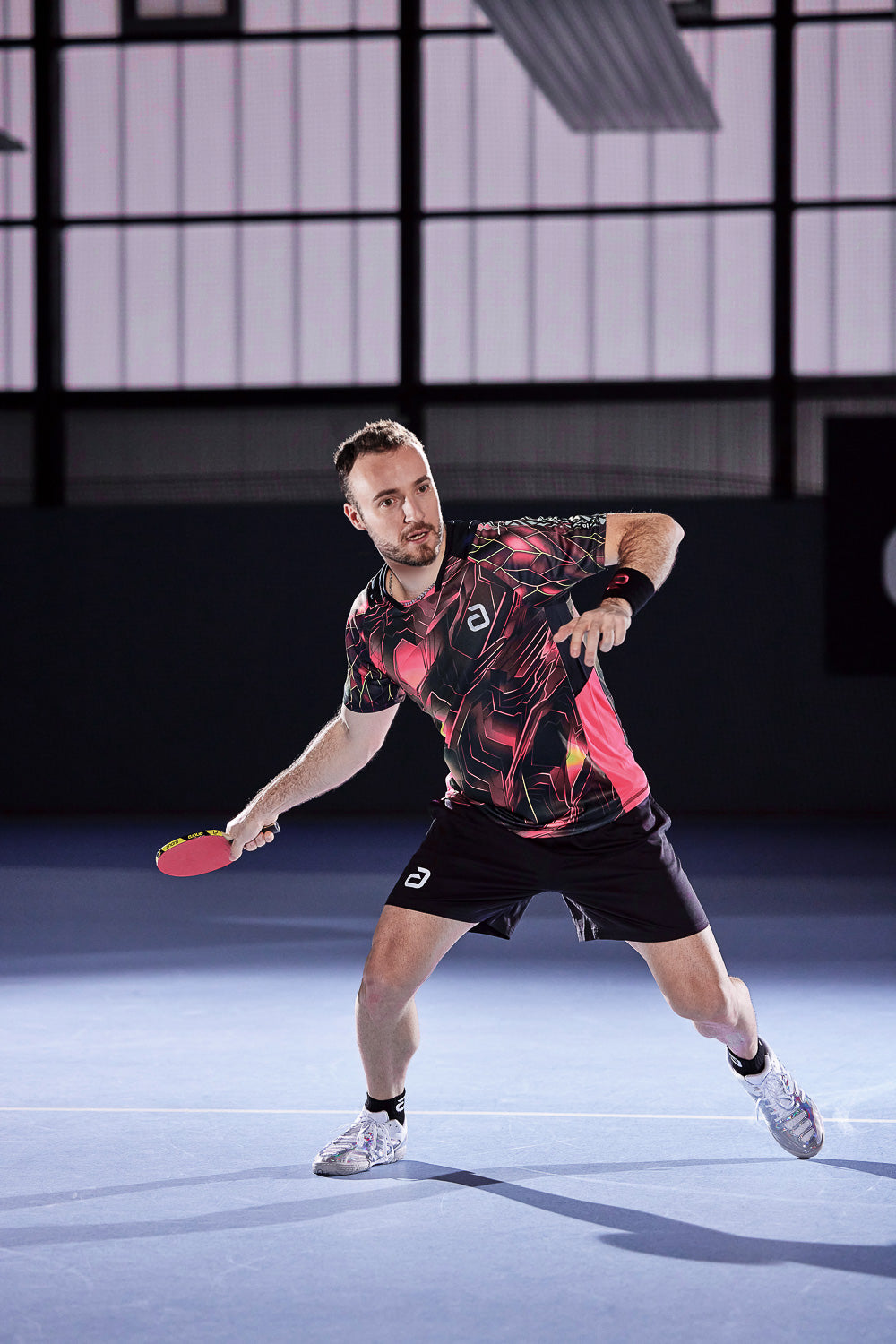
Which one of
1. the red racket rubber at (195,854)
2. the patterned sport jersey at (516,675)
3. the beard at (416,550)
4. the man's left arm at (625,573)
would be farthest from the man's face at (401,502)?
the red racket rubber at (195,854)

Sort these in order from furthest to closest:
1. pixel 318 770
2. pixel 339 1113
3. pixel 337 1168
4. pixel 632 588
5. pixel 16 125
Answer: pixel 16 125
pixel 339 1113
pixel 318 770
pixel 337 1168
pixel 632 588

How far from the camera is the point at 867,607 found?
12.8 m

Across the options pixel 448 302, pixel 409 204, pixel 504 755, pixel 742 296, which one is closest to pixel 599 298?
pixel 742 296

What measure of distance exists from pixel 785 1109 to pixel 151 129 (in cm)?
1297

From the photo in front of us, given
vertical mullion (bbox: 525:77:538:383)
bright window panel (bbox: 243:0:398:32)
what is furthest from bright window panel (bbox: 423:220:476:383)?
bright window panel (bbox: 243:0:398:32)

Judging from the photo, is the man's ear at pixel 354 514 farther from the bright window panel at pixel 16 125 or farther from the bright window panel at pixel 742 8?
the bright window panel at pixel 16 125

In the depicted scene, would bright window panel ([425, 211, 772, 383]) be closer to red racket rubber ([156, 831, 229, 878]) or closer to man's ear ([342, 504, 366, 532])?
man's ear ([342, 504, 366, 532])

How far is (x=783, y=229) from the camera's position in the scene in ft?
45.8

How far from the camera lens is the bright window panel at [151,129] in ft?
48.3

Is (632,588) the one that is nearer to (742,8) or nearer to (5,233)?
(742,8)

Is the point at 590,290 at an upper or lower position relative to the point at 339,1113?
upper

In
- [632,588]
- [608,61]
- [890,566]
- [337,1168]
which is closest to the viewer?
[632,588]

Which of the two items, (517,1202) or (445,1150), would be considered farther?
(445,1150)

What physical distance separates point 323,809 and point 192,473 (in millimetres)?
3393
